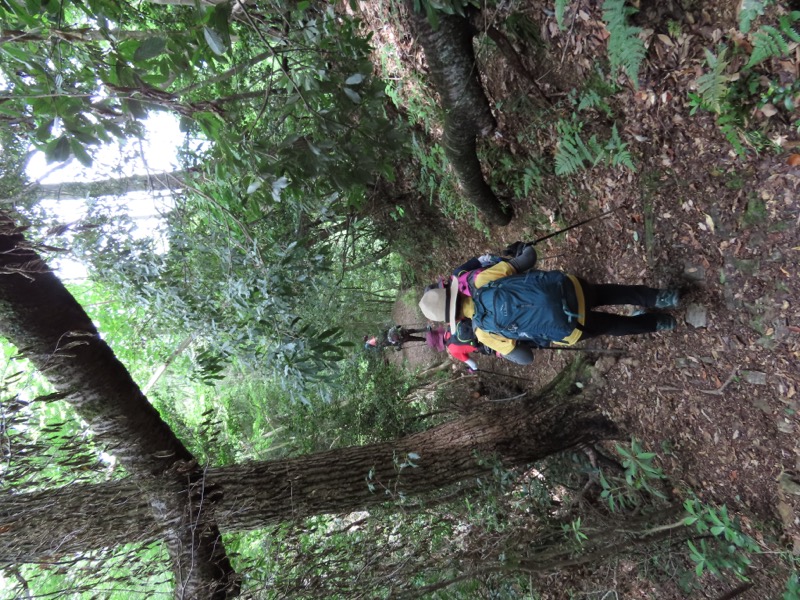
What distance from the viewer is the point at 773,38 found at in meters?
2.75

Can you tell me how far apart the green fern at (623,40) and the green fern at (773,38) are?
63cm

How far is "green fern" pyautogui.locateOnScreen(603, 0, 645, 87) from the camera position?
3.18 m

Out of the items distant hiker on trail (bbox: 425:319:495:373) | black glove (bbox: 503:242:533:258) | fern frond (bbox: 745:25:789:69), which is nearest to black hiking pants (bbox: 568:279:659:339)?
black glove (bbox: 503:242:533:258)

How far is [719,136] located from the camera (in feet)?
11.2

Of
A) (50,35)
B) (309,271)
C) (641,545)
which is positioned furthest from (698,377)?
(50,35)

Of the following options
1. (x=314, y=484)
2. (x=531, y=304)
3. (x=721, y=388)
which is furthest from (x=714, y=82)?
(x=314, y=484)

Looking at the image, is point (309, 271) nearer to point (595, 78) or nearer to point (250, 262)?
point (250, 262)

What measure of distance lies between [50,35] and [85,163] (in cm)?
62

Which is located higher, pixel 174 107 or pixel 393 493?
pixel 174 107

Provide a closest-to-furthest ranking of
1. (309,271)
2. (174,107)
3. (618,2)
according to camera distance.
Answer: (174,107) → (618,2) → (309,271)

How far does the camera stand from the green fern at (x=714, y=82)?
3057 mm

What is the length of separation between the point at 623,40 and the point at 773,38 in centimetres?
83

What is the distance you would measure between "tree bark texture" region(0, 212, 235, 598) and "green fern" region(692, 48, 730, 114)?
14.8 feet

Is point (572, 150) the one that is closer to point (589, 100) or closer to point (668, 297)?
point (589, 100)
